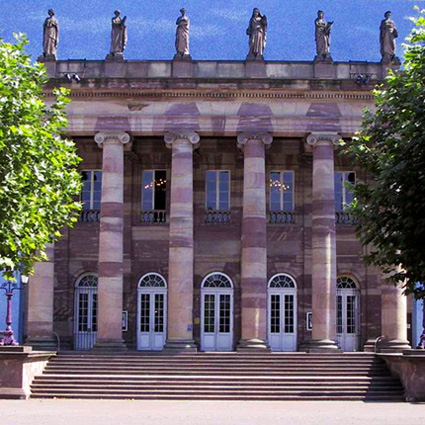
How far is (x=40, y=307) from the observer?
40.8 meters

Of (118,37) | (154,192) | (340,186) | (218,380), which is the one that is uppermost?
(118,37)

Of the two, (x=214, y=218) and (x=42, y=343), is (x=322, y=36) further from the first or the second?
(x=42, y=343)

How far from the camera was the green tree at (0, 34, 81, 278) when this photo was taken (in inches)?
899

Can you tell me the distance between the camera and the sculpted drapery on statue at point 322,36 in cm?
4225

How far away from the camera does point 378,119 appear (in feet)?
73.1

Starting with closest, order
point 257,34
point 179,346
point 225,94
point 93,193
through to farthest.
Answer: point 179,346
point 225,94
point 257,34
point 93,193

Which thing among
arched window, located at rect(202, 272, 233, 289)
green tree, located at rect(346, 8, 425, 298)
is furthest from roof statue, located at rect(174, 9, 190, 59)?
green tree, located at rect(346, 8, 425, 298)

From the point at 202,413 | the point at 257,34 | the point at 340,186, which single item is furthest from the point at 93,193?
the point at 202,413

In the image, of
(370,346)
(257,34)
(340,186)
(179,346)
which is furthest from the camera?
(340,186)

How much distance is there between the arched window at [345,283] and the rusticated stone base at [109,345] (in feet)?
35.5

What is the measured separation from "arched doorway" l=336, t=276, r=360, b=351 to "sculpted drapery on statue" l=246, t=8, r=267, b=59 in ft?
35.9

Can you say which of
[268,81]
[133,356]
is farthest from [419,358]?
[268,81]

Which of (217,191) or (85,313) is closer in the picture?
(85,313)

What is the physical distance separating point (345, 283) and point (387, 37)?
1119 centimetres
